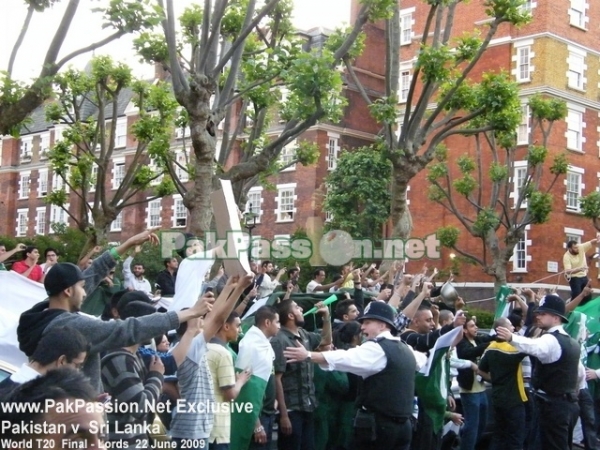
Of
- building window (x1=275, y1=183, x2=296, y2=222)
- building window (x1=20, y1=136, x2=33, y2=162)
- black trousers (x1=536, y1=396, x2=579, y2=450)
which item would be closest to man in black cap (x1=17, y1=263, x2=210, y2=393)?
black trousers (x1=536, y1=396, x2=579, y2=450)

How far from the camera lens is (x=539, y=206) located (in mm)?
35250

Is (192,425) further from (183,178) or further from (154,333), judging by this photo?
(183,178)

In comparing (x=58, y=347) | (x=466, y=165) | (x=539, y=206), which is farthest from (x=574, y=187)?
(x=58, y=347)

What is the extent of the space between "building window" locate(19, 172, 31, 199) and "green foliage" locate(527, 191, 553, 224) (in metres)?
37.9

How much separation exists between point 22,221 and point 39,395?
202 feet

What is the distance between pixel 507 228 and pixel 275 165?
571 inches

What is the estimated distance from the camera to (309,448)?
1000cm

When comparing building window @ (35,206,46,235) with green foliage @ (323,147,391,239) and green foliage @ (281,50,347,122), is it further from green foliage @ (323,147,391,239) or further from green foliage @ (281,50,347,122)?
green foliage @ (281,50,347,122)

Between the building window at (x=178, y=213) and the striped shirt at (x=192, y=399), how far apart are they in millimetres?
45099

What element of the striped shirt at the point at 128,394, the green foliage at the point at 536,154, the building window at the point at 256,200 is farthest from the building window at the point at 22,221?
the striped shirt at the point at 128,394

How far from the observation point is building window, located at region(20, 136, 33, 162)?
62438mm

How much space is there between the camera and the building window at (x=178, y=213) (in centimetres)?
5234

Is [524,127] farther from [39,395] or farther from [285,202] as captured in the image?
[39,395]

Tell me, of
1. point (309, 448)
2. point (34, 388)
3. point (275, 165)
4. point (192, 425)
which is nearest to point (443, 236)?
point (275, 165)
